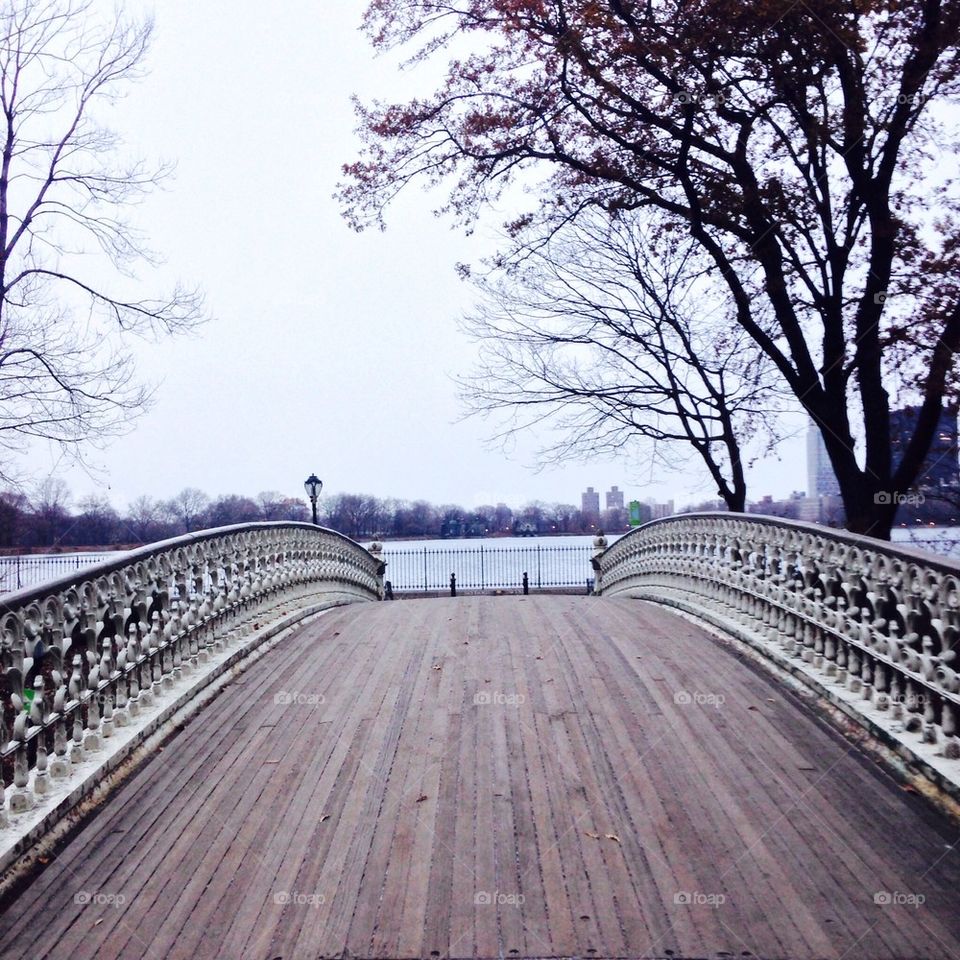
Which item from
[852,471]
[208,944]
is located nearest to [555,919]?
[208,944]

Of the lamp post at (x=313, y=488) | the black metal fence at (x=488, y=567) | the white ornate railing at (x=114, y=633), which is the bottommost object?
the black metal fence at (x=488, y=567)

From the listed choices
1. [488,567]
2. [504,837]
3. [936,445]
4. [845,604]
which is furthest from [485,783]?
[488,567]

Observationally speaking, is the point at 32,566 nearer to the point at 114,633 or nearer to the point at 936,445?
the point at 114,633

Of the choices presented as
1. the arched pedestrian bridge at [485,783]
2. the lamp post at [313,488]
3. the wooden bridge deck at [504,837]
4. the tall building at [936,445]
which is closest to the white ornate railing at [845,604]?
the arched pedestrian bridge at [485,783]

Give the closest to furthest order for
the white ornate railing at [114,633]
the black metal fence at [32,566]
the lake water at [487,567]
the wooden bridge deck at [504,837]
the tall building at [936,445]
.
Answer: the wooden bridge deck at [504,837] → the white ornate railing at [114,633] → the tall building at [936,445] → the black metal fence at [32,566] → the lake water at [487,567]

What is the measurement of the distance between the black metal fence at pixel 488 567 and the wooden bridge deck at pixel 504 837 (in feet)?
85.4

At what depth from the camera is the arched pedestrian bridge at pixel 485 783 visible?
3.73m

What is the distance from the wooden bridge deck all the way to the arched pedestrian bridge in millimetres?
16

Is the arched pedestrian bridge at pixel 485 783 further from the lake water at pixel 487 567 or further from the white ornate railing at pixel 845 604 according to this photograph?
the lake water at pixel 487 567

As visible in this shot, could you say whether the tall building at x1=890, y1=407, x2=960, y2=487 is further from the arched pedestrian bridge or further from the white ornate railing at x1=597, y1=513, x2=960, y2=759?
the arched pedestrian bridge

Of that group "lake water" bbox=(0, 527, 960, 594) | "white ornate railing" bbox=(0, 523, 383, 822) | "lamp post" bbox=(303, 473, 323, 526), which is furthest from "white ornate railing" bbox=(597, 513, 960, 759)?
"lake water" bbox=(0, 527, 960, 594)

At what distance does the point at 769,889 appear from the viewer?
394 cm

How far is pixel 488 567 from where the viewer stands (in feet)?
130

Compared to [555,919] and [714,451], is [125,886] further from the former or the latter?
[714,451]
